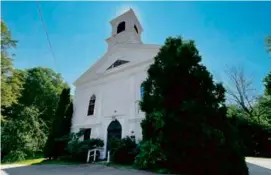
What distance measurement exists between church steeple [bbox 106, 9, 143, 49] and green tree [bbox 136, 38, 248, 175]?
11.2 m

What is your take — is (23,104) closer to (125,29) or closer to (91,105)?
(91,105)

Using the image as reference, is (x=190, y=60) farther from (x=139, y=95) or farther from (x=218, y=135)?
(x=139, y=95)

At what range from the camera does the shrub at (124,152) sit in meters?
10.2

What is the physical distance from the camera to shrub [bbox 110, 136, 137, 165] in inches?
402

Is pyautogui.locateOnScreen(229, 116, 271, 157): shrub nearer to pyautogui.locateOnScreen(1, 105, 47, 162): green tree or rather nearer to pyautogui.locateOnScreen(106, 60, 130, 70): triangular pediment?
pyautogui.locateOnScreen(106, 60, 130, 70): triangular pediment

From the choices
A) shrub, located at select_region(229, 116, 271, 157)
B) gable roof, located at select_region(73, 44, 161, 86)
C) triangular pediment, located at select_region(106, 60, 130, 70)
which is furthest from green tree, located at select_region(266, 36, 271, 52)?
triangular pediment, located at select_region(106, 60, 130, 70)

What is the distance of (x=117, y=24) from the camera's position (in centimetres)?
2003

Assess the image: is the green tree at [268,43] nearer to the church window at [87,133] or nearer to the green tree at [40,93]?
the church window at [87,133]

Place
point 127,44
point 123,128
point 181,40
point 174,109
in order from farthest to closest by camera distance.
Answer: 1. point 127,44
2. point 123,128
3. point 181,40
4. point 174,109

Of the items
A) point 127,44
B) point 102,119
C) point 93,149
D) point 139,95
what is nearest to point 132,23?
point 127,44

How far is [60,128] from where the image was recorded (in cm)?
1562

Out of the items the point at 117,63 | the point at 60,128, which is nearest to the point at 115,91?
the point at 117,63

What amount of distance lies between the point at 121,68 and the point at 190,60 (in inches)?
353

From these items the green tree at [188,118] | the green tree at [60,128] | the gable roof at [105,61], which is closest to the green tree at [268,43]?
the green tree at [188,118]
